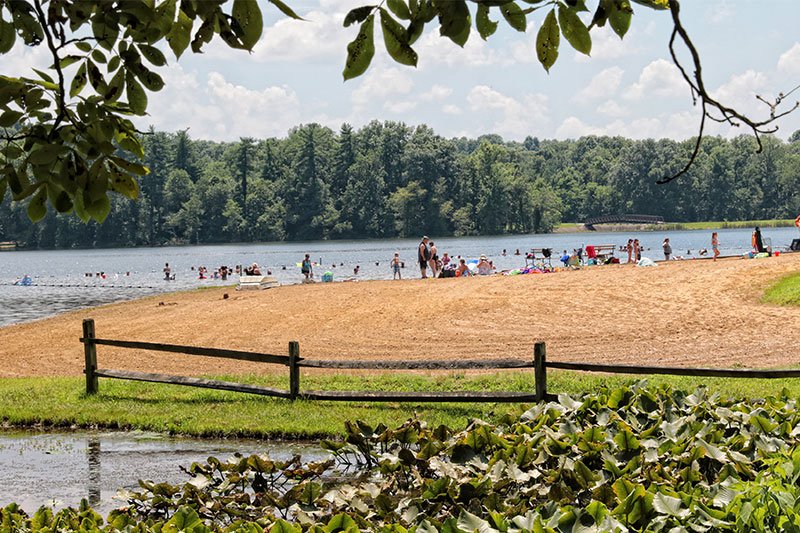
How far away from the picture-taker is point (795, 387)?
14609mm

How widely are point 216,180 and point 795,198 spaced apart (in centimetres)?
9569

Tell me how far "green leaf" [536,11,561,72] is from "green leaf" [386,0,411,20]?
1.50 ft

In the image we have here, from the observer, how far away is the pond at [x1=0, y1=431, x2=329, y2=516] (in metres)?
10.4

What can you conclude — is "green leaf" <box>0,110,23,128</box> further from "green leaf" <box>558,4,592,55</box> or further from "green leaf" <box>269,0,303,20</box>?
"green leaf" <box>558,4,592,55</box>

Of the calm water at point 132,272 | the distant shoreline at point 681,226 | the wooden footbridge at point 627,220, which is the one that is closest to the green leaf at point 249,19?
the calm water at point 132,272

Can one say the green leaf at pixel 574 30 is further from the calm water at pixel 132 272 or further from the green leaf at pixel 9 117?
the calm water at pixel 132 272

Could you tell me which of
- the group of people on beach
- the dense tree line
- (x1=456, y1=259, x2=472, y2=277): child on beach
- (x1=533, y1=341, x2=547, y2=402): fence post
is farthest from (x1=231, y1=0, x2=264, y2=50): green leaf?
the dense tree line

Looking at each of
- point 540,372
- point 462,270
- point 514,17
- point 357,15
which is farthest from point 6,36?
point 462,270

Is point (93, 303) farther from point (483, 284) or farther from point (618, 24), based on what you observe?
point (618, 24)

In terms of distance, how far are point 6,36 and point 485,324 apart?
2172cm

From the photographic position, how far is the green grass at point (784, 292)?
25547mm

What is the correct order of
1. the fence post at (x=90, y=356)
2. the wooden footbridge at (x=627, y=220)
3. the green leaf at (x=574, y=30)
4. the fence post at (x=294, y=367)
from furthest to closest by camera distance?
1. the wooden footbridge at (x=627, y=220)
2. the fence post at (x=90, y=356)
3. the fence post at (x=294, y=367)
4. the green leaf at (x=574, y=30)

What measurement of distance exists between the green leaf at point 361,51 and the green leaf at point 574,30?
636 millimetres

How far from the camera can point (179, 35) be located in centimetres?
371
